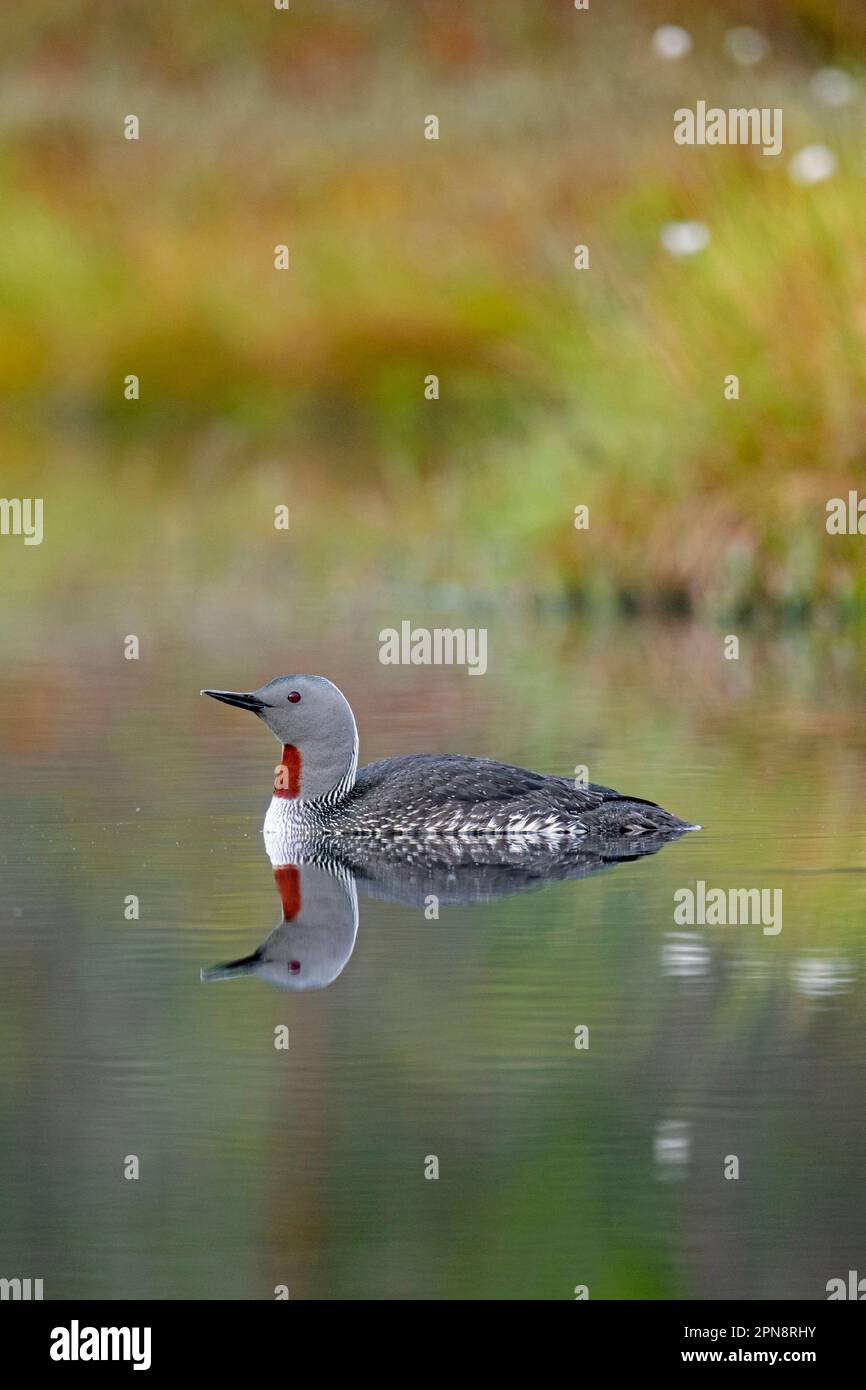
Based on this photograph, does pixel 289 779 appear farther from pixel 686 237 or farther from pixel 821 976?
pixel 686 237

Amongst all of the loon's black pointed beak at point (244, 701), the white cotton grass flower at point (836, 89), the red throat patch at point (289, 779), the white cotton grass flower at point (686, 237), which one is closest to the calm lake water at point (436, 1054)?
the red throat patch at point (289, 779)

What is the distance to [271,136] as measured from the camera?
34.7 metres

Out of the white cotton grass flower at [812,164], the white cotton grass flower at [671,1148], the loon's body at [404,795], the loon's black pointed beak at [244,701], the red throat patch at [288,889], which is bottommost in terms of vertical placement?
the white cotton grass flower at [671,1148]

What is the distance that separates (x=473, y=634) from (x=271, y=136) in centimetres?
2260

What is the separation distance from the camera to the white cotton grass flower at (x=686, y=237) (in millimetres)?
12523

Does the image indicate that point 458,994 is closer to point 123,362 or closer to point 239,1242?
point 239,1242

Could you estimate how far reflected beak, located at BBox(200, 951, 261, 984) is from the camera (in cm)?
651

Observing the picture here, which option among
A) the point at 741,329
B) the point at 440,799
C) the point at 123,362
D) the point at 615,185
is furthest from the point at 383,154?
the point at 440,799

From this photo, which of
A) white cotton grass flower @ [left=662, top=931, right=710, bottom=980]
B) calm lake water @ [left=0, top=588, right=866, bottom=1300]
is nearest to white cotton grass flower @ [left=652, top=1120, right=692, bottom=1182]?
calm lake water @ [left=0, top=588, right=866, bottom=1300]

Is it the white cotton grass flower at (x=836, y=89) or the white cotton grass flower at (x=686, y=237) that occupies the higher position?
the white cotton grass flower at (x=836, y=89)

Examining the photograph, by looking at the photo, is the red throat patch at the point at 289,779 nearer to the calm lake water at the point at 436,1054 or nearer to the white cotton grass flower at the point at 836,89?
the calm lake water at the point at 436,1054

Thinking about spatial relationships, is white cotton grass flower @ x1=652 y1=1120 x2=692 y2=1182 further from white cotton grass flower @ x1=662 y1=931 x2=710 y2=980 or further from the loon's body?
the loon's body

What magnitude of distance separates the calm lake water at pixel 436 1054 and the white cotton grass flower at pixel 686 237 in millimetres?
3088

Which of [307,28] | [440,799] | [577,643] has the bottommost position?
[440,799]
